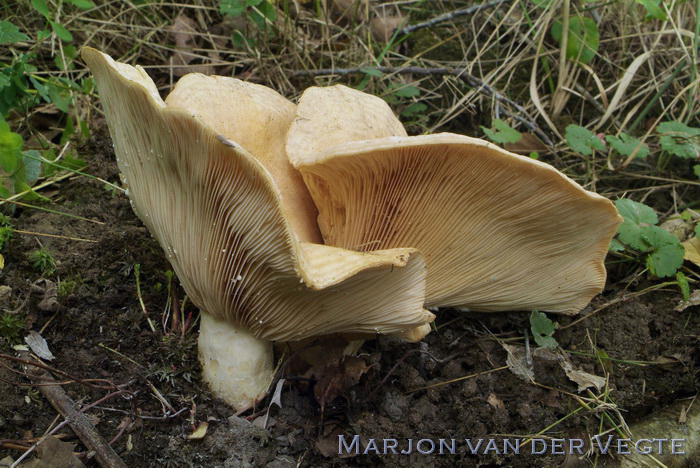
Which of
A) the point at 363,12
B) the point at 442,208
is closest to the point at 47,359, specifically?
the point at 442,208

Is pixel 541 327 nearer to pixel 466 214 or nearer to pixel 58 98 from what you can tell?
pixel 466 214

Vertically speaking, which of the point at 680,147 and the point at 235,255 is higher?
the point at 235,255

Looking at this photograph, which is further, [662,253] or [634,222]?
[634,222]

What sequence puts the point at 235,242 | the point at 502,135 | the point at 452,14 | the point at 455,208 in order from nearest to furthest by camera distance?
the point at 235,242, the point at 455,208, the point at 502,135, the point at 452,14

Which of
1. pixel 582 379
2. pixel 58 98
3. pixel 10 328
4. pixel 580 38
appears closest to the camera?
pixel 10 328

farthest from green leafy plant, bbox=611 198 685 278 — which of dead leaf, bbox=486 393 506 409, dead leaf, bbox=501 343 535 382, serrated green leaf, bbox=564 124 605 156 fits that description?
dead leaf, bbox=486 393 506 409

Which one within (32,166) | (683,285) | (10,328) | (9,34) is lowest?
(683,285)

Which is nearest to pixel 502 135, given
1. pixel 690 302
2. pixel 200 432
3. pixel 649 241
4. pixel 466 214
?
pixel 649 241

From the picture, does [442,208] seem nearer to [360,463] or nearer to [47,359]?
[360,463]

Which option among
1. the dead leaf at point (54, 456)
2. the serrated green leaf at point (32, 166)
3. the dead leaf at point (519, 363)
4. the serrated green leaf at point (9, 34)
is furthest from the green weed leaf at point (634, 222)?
the serrated green leaf at point (9, 34)
